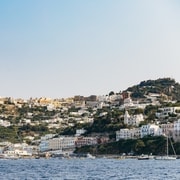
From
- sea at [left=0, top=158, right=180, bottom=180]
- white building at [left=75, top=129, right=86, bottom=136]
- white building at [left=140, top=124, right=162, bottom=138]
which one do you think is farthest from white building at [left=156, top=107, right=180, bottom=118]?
sea at [left=0, top=158, right=180, bottom=180]

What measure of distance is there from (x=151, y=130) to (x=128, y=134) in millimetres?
4778

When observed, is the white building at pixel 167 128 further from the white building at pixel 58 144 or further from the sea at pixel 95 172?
the sea at pixel 95 172

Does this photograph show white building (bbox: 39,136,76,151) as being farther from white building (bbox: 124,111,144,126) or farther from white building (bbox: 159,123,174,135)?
white building (bbox: 159,123,174,135)

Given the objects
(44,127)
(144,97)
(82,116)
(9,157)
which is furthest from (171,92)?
(9,157)

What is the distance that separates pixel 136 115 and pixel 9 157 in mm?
25979

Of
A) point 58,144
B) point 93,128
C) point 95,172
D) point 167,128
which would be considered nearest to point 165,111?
point 93,128

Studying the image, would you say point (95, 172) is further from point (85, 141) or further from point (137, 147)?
point (85, 141)

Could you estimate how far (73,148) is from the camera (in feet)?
426

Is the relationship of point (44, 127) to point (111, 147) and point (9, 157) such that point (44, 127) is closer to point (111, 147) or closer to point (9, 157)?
point (9, 157)

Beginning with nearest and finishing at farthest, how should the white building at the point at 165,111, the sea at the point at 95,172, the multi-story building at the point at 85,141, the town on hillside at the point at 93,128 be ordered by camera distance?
the sea at the point at 95,172
the town on hillside at the point at 93,128
the multi-story building at the point at 85,141
the white building at the point at 165,111

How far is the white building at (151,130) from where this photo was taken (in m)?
110

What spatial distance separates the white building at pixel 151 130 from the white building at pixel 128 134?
127 cm

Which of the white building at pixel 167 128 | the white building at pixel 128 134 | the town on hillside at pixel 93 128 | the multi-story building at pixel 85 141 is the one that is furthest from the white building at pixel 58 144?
the white building at pixel 167 128

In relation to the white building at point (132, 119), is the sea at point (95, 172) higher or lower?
lower
